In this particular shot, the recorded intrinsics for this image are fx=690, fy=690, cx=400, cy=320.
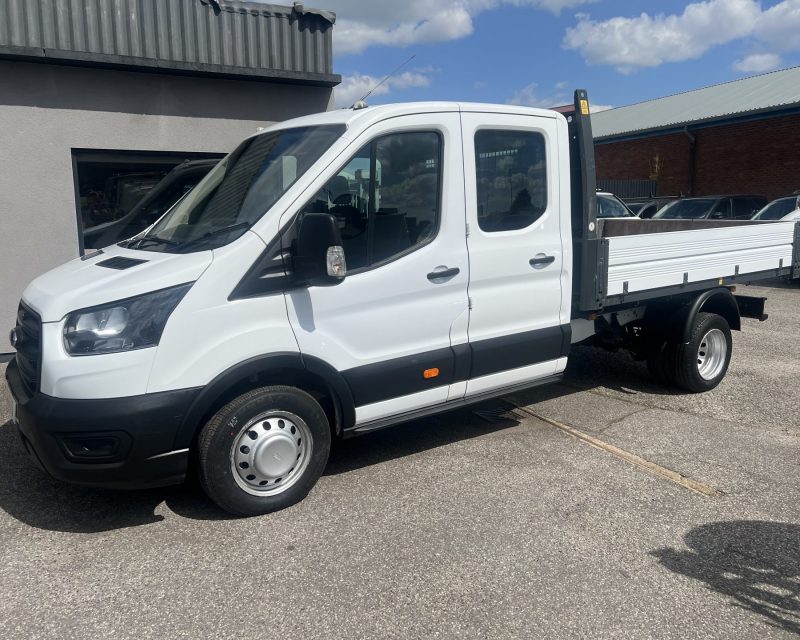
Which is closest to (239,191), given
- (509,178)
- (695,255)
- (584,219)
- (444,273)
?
(444,273)

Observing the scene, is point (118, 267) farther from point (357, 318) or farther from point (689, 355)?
point (689, 355)

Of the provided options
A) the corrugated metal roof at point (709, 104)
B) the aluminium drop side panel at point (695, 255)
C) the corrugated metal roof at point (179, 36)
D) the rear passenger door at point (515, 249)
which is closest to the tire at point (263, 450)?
the rear passenger door at point (515, 249)

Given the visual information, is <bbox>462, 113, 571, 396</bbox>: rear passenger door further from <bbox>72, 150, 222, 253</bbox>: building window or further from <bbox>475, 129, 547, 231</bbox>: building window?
<bbox>72, 150, 222, 253</bbox>: building window

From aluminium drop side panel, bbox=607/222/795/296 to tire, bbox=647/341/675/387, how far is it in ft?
2.37

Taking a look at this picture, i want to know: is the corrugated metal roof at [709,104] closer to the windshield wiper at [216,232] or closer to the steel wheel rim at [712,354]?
the steel wheel rim at [712,354]

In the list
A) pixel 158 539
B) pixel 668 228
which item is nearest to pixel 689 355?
pixel 668 228

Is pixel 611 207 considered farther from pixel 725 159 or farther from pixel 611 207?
pixel 725 159

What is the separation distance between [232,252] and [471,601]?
217 centimetres

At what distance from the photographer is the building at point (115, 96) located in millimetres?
7285

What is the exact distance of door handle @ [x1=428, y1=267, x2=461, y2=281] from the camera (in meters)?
4.43

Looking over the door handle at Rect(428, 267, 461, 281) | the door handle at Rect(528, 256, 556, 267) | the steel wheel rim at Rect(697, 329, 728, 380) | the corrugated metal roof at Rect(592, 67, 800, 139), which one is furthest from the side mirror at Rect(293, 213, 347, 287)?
the corrugated metal roof at Rect(592, 67, 800, 139)

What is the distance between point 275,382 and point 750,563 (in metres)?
2.75

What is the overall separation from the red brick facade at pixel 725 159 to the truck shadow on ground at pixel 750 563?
2379 centimetres

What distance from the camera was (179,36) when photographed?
25.6 ft
